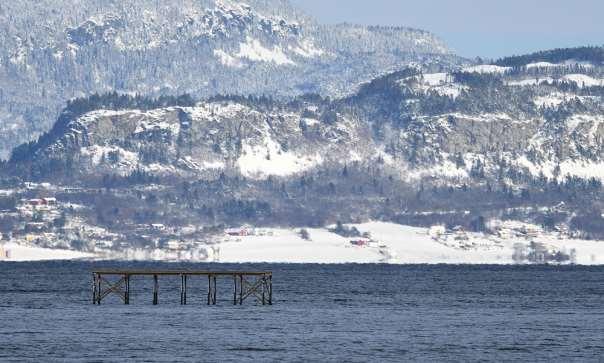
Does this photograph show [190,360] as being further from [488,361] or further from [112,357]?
[488,361]

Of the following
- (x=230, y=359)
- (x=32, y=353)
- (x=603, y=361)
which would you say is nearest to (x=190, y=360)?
(x=230, y=359)

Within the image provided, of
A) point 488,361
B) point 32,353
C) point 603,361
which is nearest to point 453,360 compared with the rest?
point 488,361

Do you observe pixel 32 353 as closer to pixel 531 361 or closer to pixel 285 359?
pixel 285 359

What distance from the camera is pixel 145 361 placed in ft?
634

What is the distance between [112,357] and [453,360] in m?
37.7

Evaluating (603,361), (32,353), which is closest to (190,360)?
(32,353)

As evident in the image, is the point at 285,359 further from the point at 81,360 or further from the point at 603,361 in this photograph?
the point at 603,361

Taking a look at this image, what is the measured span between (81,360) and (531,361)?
49565 mm

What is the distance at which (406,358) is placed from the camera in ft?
655

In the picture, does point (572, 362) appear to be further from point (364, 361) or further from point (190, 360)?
point (190, 360)

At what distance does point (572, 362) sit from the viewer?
646 feet

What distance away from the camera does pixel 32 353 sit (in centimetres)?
19962

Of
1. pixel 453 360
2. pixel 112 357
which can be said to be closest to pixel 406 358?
pixel 453 360

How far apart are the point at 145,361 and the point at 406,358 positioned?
96.3 feet
